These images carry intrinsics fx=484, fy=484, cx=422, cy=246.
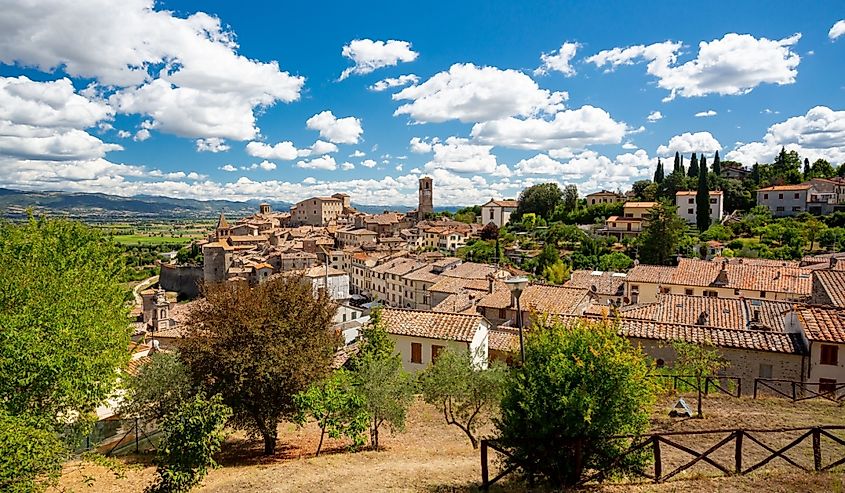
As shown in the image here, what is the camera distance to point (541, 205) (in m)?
109

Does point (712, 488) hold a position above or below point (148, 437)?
above

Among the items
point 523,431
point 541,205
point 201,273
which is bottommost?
point 201,273

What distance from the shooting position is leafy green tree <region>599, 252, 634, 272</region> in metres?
66.8

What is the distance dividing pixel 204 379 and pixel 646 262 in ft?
202

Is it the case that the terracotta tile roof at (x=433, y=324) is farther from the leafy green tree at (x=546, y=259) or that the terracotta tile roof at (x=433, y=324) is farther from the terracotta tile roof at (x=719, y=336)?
the leafy green tree at (x=546, y=259)

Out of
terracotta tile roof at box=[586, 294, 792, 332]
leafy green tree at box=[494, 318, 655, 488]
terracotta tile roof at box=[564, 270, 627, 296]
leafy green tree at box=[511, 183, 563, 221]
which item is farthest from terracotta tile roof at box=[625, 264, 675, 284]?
leafy green tree at box=[511, 183, 563, 221]

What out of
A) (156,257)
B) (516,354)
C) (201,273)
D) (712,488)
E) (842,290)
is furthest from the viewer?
(156,257)

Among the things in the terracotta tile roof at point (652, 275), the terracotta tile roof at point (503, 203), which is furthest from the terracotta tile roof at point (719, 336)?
the terracotta tile roof at point (503, 203)

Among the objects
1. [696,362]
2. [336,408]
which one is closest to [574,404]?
[336,408]

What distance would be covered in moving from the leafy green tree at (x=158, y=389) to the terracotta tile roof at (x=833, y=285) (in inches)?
1081

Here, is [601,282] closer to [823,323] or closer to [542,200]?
[823,323]

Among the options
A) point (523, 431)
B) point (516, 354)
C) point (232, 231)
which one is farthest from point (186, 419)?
point (232, 231)

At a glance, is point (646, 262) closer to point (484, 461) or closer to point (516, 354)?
point (516, 354)

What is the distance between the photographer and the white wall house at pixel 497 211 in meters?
121
